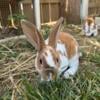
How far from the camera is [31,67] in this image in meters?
2.54

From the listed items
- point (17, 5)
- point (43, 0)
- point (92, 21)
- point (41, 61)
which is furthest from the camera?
point (43, 0)

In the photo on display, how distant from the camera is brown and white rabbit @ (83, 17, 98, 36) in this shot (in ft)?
12.1

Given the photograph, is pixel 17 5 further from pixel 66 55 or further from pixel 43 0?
pixel 66 55

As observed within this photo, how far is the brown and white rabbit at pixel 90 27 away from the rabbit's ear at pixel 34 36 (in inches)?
70.4

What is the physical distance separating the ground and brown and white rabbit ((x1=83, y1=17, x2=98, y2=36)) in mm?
512

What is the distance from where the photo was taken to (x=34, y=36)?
198 cm

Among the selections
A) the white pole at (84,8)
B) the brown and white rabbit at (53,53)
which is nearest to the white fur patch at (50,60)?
the brown and white rabbit at (53,53)

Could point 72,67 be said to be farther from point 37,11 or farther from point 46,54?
point 37,11

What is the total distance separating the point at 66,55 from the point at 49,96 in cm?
37

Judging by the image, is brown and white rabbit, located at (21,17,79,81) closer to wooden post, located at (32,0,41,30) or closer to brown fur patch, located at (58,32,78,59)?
brown fur patch, located at (58,32,78,59)

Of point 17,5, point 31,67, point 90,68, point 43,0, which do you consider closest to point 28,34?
point 31,67

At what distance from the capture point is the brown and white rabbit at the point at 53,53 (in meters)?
1.81

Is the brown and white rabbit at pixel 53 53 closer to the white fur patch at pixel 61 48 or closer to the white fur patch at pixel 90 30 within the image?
the white fur patch at pixel 61 48

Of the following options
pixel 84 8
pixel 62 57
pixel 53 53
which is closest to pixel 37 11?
pixel 84 8
